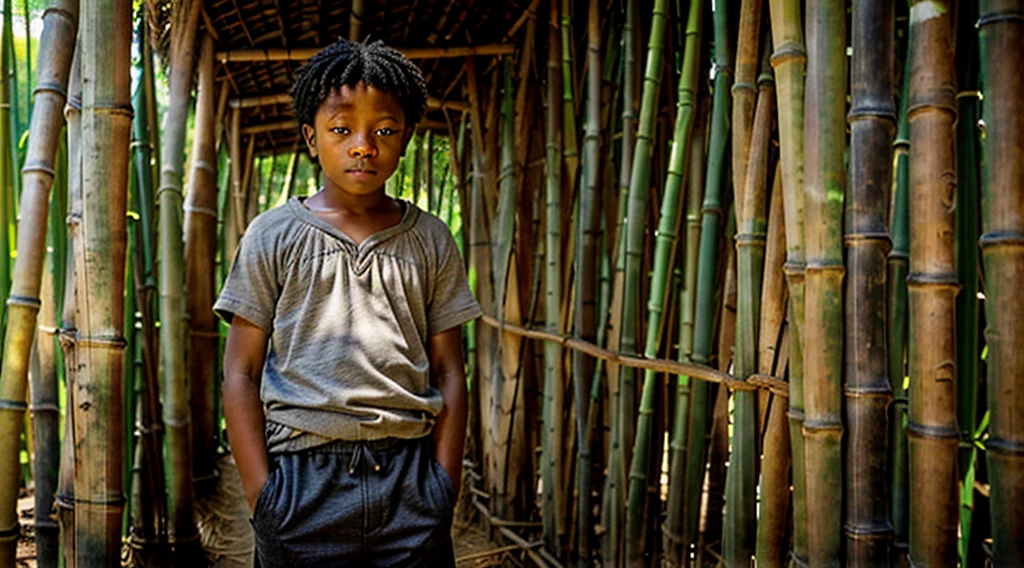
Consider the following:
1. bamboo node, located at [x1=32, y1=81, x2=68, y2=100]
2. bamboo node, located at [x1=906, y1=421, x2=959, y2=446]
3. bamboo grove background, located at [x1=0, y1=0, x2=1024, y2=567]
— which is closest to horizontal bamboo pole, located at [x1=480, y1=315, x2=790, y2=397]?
bamboo grove background, located at [x1=0, y1=0, x2=1024, y2=567]

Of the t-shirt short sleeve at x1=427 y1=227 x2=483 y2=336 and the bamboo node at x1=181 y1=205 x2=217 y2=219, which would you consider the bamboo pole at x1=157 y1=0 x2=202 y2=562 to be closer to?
the bamboo node at x1=181 y1=205 x2=217 y2=219

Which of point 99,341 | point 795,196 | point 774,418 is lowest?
point 774,418

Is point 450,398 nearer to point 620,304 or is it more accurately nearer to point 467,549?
point 620,304

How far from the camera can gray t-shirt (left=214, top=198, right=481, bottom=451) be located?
1.25 m

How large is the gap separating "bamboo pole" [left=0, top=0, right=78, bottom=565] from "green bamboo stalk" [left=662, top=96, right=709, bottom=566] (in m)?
1.25

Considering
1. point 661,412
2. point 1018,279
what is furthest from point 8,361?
point 661,412

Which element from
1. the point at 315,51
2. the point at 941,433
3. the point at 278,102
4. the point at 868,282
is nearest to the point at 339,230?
the point at 868,282

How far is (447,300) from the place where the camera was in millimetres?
1396

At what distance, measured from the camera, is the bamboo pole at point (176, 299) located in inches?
96.1

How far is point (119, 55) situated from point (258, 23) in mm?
1738

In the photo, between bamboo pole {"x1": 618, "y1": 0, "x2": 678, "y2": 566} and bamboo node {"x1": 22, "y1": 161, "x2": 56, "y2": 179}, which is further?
bamboo pole {"x1": 618, "y1": 0, "x2": 678, "y2": 566}

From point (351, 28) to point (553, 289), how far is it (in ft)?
3.53

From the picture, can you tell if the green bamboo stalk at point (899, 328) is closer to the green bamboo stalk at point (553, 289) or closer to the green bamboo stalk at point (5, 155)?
the green bamboo stalk at point (553, 289)

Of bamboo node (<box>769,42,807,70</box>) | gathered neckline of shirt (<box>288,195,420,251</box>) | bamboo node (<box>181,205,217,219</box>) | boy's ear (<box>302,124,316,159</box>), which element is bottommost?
gathered neckline of shirt (<box>288,195,420,251</box>)
